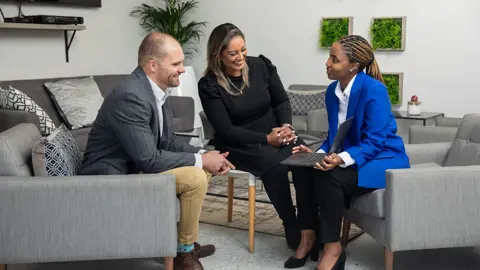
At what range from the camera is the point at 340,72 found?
3088 mm

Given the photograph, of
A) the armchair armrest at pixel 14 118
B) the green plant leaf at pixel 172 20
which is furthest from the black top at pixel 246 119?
the green plant leaf at pixel 172 20

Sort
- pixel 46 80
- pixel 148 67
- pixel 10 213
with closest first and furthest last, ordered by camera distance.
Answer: pixel 10 213 → pixel 148 67 → pixel 46 80

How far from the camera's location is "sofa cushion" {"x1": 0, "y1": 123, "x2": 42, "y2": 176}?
108 inches

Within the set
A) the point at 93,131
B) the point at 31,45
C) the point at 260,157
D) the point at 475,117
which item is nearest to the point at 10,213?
the point at 93,131

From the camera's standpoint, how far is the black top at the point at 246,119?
342cm

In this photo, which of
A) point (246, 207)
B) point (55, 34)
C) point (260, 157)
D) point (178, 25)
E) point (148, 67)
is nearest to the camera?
point (148, 67)

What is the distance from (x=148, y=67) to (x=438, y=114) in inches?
135

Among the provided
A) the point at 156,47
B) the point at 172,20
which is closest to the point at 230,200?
the point at 156,47

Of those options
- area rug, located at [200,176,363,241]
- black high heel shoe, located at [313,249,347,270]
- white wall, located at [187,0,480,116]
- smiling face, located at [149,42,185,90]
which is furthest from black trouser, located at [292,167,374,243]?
white wall, located at [187,0,480,116]

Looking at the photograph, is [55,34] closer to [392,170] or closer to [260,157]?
[260,157]

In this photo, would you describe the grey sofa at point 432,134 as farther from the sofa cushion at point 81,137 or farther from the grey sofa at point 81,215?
the sofa cushion at point 81,137

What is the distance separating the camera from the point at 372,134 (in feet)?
9.80

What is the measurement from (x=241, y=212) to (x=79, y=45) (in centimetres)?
269

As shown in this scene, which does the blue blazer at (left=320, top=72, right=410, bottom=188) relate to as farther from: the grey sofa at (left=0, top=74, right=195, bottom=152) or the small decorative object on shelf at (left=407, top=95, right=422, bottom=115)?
the small decorative object on shelf at (left=407, top=95, right=422, bottom=115)
